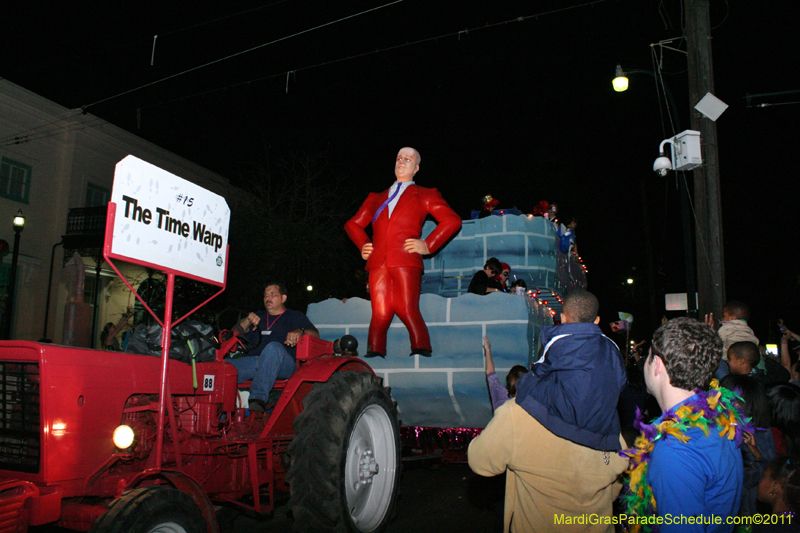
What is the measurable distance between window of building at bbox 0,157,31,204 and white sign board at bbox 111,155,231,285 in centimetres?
1726

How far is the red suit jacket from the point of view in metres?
5.31

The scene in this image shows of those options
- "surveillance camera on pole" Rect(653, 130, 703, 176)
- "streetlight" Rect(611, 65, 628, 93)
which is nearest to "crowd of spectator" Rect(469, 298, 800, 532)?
"surveillance camera on pole" Rect(653, 130, 703, 176)

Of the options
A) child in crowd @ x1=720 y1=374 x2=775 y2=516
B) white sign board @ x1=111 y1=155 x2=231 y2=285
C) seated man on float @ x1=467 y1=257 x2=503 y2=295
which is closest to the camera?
white sign board @ x1=111 y1=155 x2=231 y2=285

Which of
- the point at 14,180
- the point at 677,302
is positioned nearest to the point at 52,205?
the point at 14,180

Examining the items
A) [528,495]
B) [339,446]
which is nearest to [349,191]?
[339,446]

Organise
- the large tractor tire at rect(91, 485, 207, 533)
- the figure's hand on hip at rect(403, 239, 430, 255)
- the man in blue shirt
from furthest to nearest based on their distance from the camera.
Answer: the figure's hand on hip at rect(403, 239, 430, 255) → the large tractor tire at rect(91, 485, 207, 533) → the man in blue shirt

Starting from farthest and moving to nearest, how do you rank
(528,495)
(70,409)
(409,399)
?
(409,399), (70,409), (528,495)

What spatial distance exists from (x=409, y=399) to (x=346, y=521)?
1.87 metres

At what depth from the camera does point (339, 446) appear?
3504 mm

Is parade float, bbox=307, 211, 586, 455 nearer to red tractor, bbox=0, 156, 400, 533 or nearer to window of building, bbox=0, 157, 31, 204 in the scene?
red tractor, bbox=0, 156, 400, 533

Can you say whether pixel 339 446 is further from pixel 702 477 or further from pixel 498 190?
pixel 498 190

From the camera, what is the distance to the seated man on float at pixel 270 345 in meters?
4.00

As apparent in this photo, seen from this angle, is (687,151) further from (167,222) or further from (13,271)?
(13,271)

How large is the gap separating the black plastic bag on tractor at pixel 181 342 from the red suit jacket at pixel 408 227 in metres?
2.05
